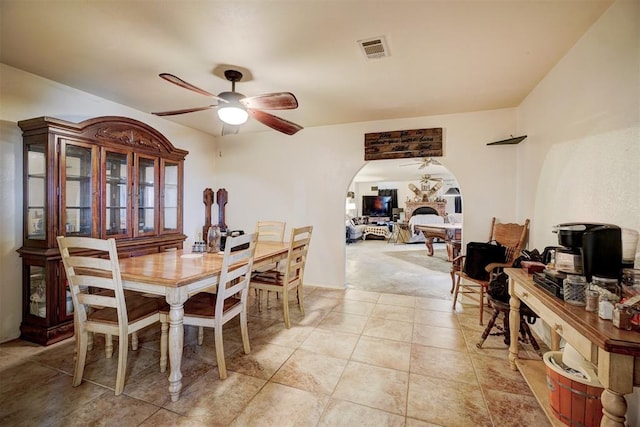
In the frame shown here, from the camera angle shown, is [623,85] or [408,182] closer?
[623,85]

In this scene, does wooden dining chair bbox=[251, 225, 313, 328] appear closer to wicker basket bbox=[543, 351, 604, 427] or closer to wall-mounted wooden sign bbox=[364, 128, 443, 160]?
wall-mounted wooden sign bbox=[364, 128, 443, 160]

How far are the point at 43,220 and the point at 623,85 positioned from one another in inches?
177

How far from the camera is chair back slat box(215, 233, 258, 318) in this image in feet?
6.13

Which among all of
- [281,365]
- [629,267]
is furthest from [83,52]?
[629,267]

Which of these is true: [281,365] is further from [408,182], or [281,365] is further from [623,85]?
[408,182]

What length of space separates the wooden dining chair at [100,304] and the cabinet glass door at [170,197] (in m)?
1.66

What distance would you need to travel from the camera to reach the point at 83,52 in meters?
2.19

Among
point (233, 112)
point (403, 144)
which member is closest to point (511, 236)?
point (403, 144)

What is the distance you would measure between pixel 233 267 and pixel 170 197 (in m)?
2.18

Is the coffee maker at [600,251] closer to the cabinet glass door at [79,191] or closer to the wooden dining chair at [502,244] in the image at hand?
the wooden dining chair at [502,244]

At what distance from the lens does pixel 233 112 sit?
2.43 m

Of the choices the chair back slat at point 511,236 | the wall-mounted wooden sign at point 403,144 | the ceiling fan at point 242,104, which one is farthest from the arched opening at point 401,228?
the ceiling fan at point 242,104

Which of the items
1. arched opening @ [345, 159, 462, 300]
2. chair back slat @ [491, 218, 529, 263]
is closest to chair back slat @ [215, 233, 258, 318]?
arched opening @ [345, 159, 462, 300]

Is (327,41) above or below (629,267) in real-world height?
above
